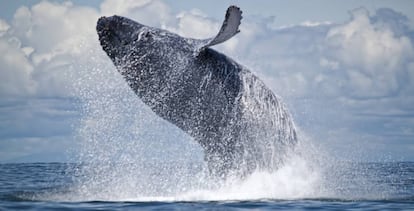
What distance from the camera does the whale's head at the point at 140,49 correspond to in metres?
13.7

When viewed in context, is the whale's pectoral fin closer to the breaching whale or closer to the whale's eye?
the breaching whale

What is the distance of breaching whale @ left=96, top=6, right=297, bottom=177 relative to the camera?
44.9ft

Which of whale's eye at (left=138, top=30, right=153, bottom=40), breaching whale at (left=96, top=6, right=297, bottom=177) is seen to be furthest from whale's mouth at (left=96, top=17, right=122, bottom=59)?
whale's eye at (left=138, top=30, right=153, bottom=40)

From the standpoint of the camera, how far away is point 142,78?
45.4 ft

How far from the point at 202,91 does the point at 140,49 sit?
55.2 inches

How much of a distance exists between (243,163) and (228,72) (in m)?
1.82

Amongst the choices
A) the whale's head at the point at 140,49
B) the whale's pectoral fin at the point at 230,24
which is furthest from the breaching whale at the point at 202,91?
the whale's pectoral fin at the point at 230,24

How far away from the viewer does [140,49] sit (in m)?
13.8

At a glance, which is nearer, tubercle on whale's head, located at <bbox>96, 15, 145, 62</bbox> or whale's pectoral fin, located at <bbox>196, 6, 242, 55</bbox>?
whale's pectoral fin, located at <bbox>196, 6, 242, 55</bbox>

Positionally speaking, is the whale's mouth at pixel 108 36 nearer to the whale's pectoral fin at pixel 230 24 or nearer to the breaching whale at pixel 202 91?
the breaching whale at pixel 202 91

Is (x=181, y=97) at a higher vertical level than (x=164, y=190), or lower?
higher

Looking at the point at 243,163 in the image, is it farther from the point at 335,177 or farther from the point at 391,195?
the point at 335,177

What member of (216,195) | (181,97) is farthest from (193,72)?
(216,195)

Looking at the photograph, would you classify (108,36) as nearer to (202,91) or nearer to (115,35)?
(115,35)
